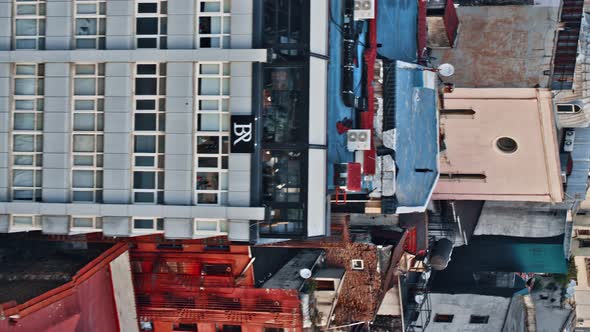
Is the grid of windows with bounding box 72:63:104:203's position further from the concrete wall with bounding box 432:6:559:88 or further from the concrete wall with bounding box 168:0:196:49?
the concrete wall with bounding box 432:6:559:88

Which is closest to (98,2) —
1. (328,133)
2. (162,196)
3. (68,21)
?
(68,21)

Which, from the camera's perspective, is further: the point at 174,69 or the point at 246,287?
the point at 246,287

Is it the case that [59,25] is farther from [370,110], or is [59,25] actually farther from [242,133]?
[370,110]

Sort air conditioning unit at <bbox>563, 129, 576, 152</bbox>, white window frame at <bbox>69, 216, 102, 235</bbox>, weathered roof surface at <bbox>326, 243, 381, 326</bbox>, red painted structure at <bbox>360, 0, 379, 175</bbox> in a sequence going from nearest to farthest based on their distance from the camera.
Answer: white window frame at <bbox>69, 216, 102, 235</bbox> → red painted structure at <bbox>360, 0, 379, 175</bbox> → weathered roof surface at <bbox>326, 243, 381, 326</bbox> → air conditioning unit at <bbox>563, 129, 576, 152</bbox>

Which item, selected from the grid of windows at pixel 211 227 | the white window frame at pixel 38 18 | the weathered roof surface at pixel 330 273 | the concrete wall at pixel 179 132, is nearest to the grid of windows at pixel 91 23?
the white window frame at pixel 38 18

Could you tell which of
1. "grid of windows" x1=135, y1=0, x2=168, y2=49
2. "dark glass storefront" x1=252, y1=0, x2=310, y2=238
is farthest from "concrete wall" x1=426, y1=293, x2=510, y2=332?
"grid of windows" x1=135, y1=0, x2=168, y2=49

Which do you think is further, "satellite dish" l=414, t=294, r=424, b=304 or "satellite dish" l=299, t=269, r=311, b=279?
"satellite dish" l=414, t=294, r=424, b=304

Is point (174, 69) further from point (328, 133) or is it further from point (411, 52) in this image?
point (411, 52)
